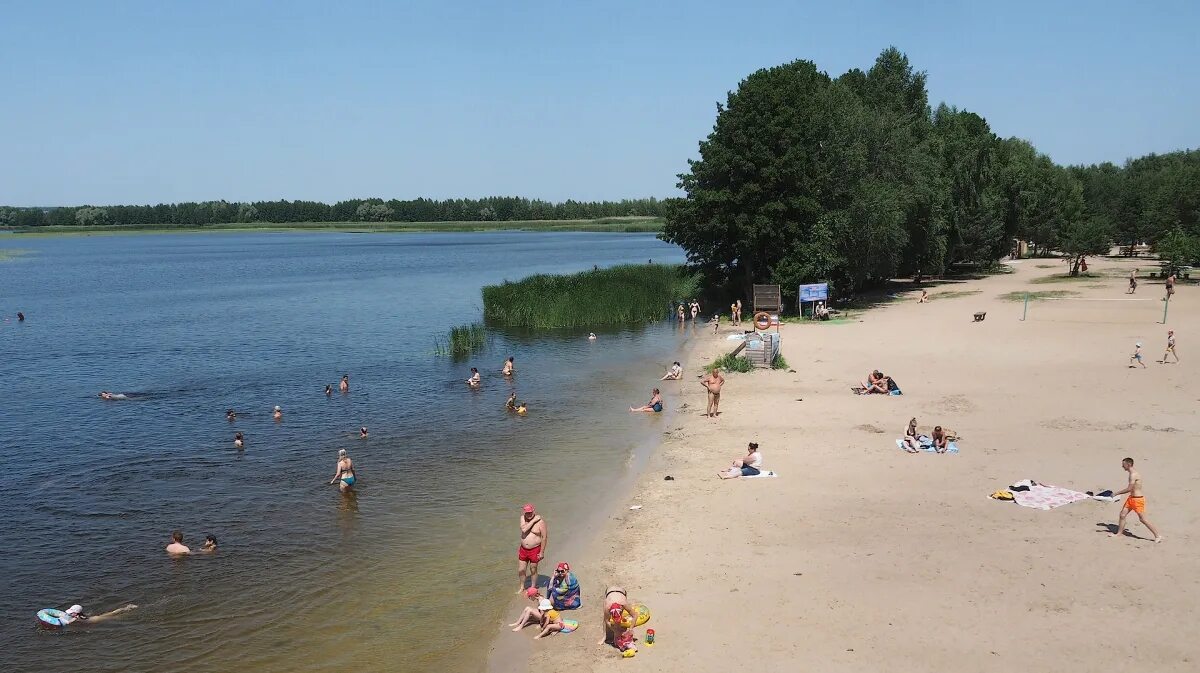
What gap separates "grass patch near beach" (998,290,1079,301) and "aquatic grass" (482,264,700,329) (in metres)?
21.9

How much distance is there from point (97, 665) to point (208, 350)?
120 ft

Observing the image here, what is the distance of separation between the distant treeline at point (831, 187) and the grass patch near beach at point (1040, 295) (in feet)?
23.9

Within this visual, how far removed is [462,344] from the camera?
44.6 metres

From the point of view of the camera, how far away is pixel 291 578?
16.9 m

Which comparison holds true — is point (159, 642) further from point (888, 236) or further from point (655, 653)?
point (888, 236)

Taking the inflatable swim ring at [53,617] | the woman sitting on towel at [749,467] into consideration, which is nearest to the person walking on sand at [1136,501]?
the woman sitting on towel at [749,467]

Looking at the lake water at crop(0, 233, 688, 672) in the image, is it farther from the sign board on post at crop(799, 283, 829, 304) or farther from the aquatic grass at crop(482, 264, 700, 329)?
the sign board on post at crop(799, 283, 829, 304)

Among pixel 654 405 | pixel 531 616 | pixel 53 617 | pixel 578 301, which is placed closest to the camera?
pixel 531 616

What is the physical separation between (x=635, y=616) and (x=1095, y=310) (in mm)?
44655

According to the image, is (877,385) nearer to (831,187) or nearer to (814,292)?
(814,292)

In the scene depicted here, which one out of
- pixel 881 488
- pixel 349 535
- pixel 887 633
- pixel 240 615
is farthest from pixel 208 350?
pixel 887 633

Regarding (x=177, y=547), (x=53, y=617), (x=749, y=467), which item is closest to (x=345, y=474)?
(x=177, y=547)

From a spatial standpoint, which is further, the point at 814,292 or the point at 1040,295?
the point at 1040,295

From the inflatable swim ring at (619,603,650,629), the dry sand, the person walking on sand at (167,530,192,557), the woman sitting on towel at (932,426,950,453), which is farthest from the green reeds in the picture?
the inflatable swim ring at (619,603,650,629)
